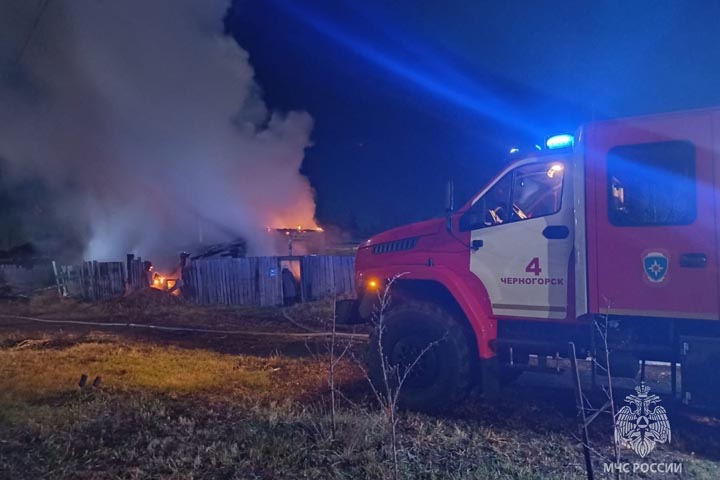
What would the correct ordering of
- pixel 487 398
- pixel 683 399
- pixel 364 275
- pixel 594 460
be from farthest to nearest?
pixel 364 275 → pixel 487 398 → pixel 683 399 → pixel 594 460

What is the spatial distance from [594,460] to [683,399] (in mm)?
1171

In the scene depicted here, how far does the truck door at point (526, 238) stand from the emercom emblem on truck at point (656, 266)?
69cm

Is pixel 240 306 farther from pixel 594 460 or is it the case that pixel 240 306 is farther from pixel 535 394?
pixel 594 460

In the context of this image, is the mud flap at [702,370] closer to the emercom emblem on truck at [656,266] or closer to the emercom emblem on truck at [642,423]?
the emercom emblem on truck at [642,423]

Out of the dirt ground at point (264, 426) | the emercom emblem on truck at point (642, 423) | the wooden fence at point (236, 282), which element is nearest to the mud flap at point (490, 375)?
the dirt ground at point (264, 426)

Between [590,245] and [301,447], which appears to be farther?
[590,245]

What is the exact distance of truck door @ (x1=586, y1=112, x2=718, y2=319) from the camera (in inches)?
180

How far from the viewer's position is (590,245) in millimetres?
4996

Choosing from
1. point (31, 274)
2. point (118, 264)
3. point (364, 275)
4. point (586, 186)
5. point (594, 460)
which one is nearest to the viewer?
point (594, 460)

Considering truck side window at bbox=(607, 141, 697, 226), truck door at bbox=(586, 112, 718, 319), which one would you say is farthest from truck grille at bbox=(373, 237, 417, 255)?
truck side window at bbox=(607, 141, 697, 226)

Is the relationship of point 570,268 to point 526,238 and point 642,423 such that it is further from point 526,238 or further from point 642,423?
point 642,423

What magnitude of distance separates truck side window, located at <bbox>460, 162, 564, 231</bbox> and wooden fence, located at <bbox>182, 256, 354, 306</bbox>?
13053 mm

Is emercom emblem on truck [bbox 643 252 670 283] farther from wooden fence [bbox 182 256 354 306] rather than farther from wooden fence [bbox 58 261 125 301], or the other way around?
wooden fence [bbox 58 261 125 301]

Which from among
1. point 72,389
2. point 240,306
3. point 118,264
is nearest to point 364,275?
point 72,389
